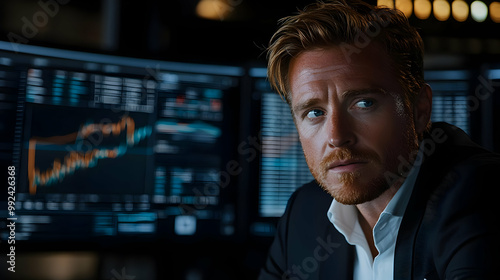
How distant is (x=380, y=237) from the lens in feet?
3.09

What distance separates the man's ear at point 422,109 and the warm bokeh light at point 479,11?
1.71 ft

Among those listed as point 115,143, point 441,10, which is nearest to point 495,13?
point 441,10

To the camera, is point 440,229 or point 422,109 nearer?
point 440,229

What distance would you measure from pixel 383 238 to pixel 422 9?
77 cm

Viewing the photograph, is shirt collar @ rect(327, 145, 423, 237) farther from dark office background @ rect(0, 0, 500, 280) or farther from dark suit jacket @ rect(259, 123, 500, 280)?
dark office background @ rect(0, 0, 500, 280)

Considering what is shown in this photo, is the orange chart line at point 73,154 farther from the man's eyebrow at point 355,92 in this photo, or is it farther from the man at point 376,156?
the man's eyebrow at point 355,92

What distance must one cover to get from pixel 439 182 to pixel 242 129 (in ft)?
1.90

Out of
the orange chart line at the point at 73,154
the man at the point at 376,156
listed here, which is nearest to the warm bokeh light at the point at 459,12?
the man at the point at 376,156

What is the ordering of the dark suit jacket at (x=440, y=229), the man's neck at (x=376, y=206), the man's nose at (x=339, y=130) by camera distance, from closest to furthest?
the dark suit jacket at (x=440, y=229) < the man's nose at (x=339, y=130) < the man's neck at (x=376, y=206)

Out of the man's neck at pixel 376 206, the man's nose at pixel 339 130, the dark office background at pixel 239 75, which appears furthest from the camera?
the dark office background at pixel 239 75

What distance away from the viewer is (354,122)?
0.88m

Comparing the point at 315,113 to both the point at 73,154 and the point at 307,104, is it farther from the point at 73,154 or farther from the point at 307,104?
the point at 73,154

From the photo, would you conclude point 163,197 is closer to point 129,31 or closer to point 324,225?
point 324,225

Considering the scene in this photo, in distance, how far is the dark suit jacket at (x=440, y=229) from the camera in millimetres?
719
